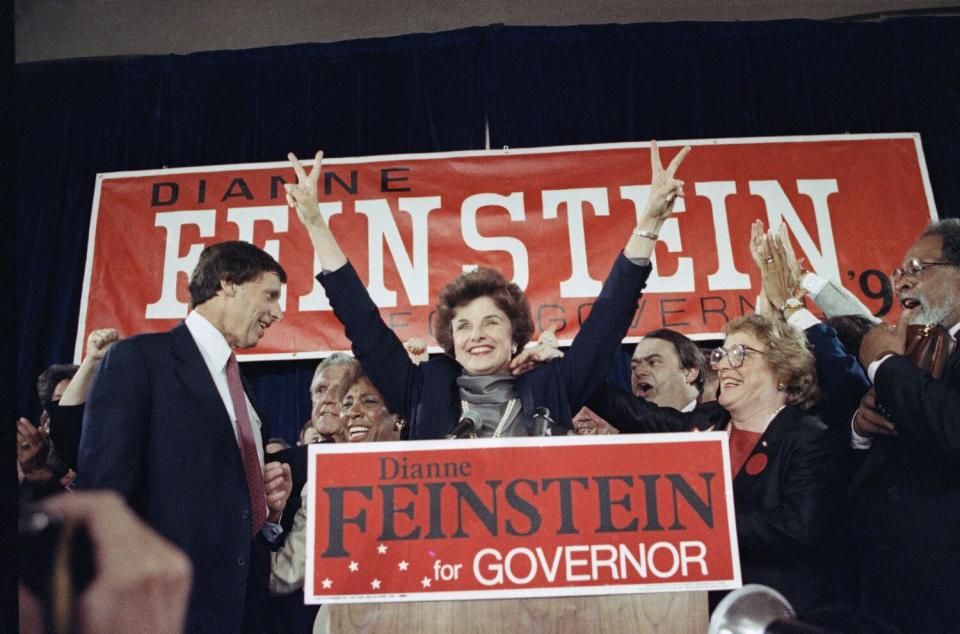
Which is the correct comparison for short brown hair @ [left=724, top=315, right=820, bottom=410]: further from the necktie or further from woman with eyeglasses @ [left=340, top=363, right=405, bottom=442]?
the necktie

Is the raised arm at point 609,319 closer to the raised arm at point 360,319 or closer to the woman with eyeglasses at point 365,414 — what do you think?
the raised arm at point 360,319

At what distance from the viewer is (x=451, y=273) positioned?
340cm

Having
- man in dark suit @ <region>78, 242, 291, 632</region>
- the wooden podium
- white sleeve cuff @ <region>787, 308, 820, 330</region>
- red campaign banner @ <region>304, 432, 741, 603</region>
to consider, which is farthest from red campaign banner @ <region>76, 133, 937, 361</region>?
the wooden podium

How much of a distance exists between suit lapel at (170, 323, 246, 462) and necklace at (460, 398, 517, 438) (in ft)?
1.68

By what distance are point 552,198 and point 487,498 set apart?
6.74 ft

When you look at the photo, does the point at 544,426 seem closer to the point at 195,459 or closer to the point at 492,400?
the point at 492,400

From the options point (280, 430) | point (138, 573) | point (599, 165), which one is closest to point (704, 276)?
point (599, 165)

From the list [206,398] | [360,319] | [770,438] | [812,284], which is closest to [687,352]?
[812,284]

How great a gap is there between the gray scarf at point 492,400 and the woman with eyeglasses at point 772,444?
33cm

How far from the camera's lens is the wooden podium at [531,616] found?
1.47m

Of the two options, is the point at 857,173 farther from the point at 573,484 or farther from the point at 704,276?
the point at 573,484

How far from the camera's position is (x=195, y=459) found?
1.99 metres

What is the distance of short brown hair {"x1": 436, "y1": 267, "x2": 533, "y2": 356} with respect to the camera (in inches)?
91.5

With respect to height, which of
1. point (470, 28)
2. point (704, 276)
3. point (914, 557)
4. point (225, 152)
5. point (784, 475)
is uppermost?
point (470, 28)
